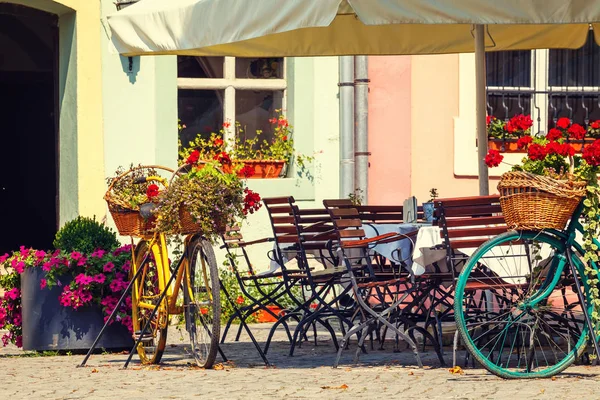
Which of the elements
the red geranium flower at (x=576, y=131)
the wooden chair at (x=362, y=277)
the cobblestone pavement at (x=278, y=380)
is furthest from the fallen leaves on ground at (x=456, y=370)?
the red geranium flower at (x=576, y=131)

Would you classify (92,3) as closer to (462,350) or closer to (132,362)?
(132,362)

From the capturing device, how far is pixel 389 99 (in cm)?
1078

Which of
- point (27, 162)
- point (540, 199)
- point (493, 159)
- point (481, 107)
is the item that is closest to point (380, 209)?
point (481, 107)

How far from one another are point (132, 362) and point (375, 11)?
9.11 feet

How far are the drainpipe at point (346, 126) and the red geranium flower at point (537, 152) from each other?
4369 millimetres

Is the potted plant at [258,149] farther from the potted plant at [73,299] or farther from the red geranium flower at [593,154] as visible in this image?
the red geranium flower at [593,154]

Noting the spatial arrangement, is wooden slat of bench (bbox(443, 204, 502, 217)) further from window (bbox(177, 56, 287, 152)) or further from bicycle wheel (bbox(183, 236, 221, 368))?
window (bbox(177, 56, 287, 152))

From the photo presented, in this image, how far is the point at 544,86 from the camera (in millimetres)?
11438

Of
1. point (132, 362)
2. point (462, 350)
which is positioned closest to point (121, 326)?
point (132, 362)

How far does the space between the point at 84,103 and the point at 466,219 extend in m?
4.48

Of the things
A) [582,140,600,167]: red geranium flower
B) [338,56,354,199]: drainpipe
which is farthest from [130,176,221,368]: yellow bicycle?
[338,56,354,199]: drainpipe

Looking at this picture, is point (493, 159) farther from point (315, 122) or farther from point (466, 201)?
point (315, 122)

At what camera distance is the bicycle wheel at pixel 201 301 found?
21.6ft

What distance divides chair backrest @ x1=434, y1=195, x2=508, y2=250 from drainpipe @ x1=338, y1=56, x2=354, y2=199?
407cm
